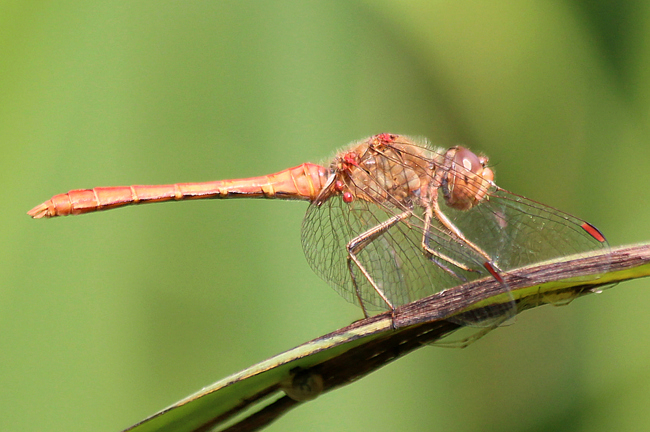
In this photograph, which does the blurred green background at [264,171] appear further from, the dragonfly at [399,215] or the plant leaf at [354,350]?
the plant leaf at [354,350]

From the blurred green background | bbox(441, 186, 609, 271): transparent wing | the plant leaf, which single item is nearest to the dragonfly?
bbox(441, 186, 609, 271): transparent wing

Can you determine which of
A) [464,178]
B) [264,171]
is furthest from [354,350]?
[464,178]

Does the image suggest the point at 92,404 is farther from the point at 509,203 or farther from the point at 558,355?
the point at 509,203

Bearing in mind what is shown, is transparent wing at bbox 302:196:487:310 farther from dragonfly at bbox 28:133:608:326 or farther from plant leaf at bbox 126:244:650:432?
plant leaf at bbox 126:244:650:432

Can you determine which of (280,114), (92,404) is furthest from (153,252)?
(280,114)

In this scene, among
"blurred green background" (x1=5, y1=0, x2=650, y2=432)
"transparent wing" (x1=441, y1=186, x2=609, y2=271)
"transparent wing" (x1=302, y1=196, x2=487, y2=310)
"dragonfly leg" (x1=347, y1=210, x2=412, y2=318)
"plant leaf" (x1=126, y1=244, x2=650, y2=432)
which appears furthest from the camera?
"dragonfly leg" (x1=347, y1=210, x2=412, y2=318)

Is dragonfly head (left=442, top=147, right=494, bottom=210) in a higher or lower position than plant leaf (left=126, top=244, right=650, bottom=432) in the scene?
higher

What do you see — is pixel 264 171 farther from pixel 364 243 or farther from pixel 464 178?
pixel 464 178
